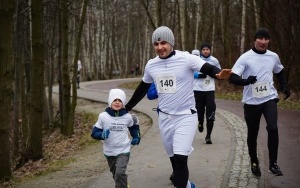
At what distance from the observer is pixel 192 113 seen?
5.19 metres

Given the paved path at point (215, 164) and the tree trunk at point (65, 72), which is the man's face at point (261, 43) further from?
the tree trunk at point (65, 72)

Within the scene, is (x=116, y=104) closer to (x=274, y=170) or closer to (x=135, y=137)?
(x=135, y=137)

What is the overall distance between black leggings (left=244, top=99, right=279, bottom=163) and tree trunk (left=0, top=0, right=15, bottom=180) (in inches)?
163

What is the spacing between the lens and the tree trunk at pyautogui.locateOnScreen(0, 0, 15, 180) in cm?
745

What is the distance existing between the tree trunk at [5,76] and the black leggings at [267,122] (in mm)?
4129

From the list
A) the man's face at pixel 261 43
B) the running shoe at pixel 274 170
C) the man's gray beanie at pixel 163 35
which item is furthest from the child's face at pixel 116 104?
the running shoe at pixel 274 170

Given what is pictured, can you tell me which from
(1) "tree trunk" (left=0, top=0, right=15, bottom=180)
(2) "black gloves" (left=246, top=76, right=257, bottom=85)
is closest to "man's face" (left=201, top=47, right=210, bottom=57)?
(2) "black gloves" (left=246, top=76, right=257, bottom=85)

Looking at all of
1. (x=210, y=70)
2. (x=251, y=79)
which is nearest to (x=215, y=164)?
(x=251, y=79)

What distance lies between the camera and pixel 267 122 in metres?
6.14

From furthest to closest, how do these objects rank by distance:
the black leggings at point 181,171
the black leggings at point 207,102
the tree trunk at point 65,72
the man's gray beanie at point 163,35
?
the tree trunk at point 65,72 → the black leggings at point 207,102 → the man's gray beanie at point 163,35 → the black leggings at point 181,171

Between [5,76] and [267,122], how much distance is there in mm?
4480

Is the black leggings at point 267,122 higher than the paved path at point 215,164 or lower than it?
higher

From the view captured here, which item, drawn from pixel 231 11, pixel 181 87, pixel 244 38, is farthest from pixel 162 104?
pixel 231 11

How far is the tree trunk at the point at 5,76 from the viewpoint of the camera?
24.5ft
